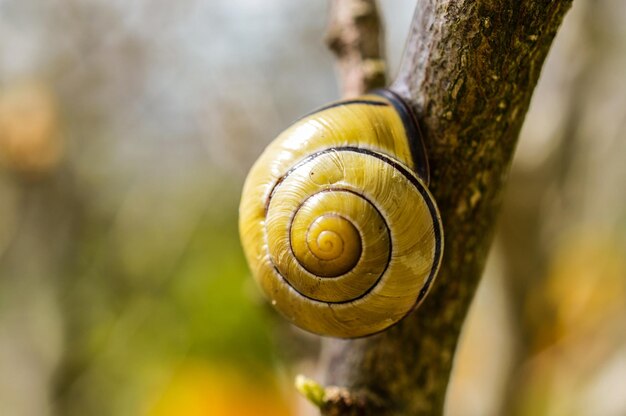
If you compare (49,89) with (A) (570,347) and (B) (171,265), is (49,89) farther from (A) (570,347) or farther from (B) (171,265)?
(A) (570,347)

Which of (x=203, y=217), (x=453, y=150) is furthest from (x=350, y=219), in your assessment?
(x=203, y=217)

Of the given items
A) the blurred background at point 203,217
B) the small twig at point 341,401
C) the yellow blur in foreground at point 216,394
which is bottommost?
the yellow blur in foreground at point 216,394

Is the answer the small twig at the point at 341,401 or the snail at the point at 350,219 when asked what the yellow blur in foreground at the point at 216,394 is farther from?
the snail at the point at 350,219

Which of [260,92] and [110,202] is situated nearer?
[260,92]

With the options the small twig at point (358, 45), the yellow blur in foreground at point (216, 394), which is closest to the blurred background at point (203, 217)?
the yellow blur in foreground at point (216, 394)

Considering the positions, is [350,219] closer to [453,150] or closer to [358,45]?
[453,150]

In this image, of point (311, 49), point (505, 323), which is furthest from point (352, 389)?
point (311, 49)
